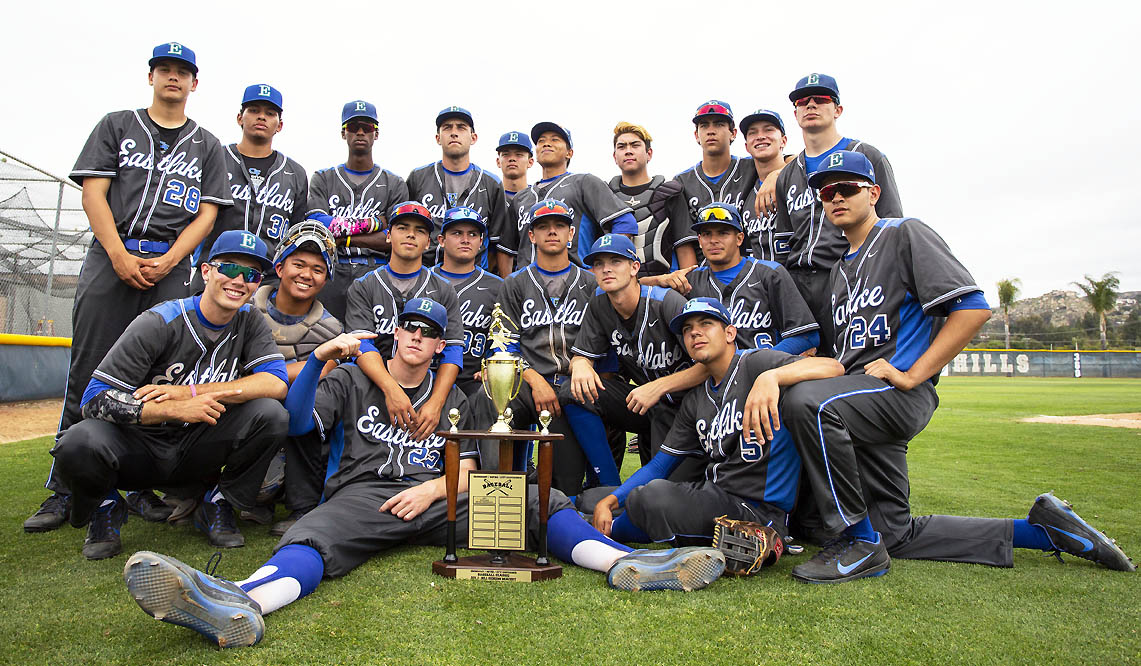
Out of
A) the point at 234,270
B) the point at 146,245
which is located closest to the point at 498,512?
the point at 234,270

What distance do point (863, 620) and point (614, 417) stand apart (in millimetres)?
2596

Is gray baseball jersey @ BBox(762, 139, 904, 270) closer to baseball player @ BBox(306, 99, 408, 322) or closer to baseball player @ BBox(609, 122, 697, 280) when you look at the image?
baseball player @ BBox(609, 122, 697, 280)

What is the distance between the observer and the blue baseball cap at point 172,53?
14.3ft

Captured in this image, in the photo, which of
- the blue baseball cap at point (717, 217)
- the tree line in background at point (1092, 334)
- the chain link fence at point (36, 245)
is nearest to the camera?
the blue baseball cap at point (717, 217)

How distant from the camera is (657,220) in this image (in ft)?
19.9

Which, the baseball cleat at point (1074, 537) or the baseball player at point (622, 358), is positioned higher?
the baseball player at point (622, 358)

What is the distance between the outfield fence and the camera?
35.6m

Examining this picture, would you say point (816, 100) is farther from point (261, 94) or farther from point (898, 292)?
point (261, 94)

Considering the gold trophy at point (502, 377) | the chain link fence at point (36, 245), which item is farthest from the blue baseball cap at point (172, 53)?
the chain link fence at point (36, 245)

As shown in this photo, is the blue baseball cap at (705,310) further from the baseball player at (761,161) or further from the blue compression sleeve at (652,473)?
the baseball player at (761,161)

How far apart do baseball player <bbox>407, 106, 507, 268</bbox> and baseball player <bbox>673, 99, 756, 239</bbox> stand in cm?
164

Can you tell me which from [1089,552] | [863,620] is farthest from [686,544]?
[1089,552]

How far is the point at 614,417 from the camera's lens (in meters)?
5.04

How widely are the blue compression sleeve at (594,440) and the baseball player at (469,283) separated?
0.77 m
